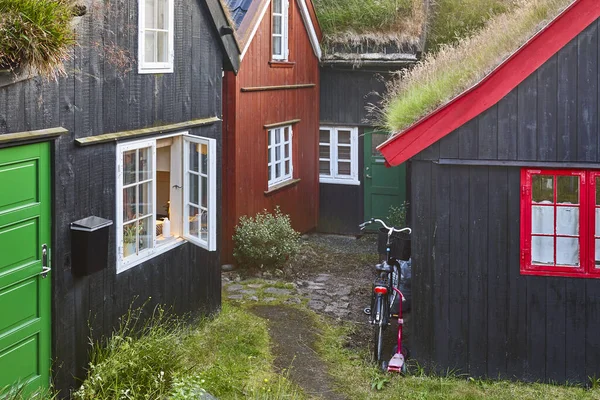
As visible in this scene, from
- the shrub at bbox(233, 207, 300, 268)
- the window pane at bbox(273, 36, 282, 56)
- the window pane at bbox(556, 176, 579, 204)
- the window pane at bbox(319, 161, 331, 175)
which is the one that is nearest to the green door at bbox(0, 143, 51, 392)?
the window pane at bbox(556, 176, 579, 204)

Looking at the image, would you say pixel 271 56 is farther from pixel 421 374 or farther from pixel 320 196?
pixel 421 374

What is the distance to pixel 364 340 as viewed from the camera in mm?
10000

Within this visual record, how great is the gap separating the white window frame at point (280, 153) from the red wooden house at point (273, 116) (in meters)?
0.02

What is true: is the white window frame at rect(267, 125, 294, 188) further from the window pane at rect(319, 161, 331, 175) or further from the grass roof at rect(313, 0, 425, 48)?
the grass roof at rect(313, 0, 425, 48)

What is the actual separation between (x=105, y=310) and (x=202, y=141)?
2.34m

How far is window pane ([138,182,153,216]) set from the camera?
28.4 feet

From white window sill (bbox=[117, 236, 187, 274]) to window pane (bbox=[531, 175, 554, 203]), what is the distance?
3899 millimetres

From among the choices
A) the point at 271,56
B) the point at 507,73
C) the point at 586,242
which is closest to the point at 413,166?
the point at 507,73

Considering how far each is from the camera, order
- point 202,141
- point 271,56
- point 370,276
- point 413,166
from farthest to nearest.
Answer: point 271,56, point 370,276, point 202,141, point 413,166

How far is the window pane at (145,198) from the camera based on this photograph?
8.66 meters

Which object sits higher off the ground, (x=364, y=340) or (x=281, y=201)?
(x=281, y=201)

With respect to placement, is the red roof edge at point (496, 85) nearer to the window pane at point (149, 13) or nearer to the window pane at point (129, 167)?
the window pane at point (129, 167)

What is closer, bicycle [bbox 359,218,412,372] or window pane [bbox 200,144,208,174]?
bicycle [bbox 359,218,412,372]

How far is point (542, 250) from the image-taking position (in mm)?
8273
